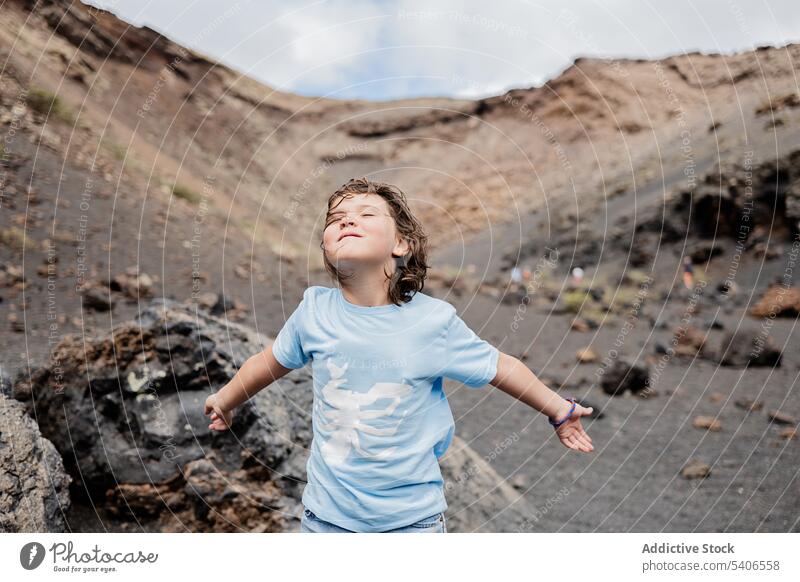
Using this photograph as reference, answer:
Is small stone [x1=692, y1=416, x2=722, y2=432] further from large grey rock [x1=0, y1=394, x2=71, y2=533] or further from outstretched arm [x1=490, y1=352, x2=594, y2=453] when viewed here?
large grey rock [x1=0, y1=394, x2=71, y2=533]

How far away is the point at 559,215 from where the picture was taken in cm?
2766

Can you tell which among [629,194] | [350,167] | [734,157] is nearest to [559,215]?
[629,194]

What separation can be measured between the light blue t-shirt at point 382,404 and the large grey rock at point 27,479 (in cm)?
123

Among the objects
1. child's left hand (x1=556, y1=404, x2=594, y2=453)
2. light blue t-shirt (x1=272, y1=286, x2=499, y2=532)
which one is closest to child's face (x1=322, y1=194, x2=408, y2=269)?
light blue t-shirt (x1=272, y1=286, x2=499, y2=532)

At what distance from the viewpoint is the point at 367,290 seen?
1766 mm

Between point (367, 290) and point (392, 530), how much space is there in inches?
26.1

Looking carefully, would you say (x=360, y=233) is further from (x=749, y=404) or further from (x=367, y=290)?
(x=749, y=404)

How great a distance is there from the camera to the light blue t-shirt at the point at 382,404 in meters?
1.67

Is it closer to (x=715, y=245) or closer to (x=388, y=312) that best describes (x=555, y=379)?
(x=388, y=312)

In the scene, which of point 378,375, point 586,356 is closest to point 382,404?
point 378,375

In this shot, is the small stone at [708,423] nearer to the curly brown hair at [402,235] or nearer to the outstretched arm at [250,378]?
the curly brown hair at [402,235]

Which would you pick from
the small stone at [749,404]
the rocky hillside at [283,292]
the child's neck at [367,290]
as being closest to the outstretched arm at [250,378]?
the child's neck at [367,290]

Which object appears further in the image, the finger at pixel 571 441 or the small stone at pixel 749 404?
the small stone at pixel 749 404

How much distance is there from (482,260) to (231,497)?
2343 cm
